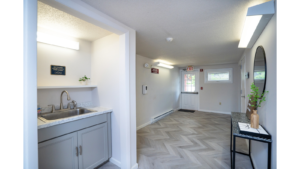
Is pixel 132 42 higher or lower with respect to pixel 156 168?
higher

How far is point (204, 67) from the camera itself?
5953 millimetres

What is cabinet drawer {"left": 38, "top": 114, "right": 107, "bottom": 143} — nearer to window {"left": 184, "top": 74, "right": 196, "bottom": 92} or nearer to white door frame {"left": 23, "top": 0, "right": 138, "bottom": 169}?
white door frame {"left": 23, "top": 0, "right": 138, "bottom": 169}

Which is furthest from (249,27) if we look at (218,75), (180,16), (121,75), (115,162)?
(218,75)

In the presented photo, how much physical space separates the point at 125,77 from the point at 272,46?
1758mm

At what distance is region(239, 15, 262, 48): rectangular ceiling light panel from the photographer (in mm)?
1377

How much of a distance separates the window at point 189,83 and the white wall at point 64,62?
5116mm

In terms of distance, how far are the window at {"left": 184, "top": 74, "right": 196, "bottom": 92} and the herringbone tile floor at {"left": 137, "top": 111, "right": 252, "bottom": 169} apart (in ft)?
8.51

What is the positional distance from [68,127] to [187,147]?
7.69ft

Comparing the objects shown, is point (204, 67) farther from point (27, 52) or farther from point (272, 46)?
point (27, 52)

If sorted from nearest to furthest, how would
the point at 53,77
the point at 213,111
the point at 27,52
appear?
1. the point at 27,52
2. the point at 53,77
3. the point at 213,111

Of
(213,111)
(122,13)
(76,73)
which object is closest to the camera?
(122,13)

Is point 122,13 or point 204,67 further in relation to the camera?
point 204,67
